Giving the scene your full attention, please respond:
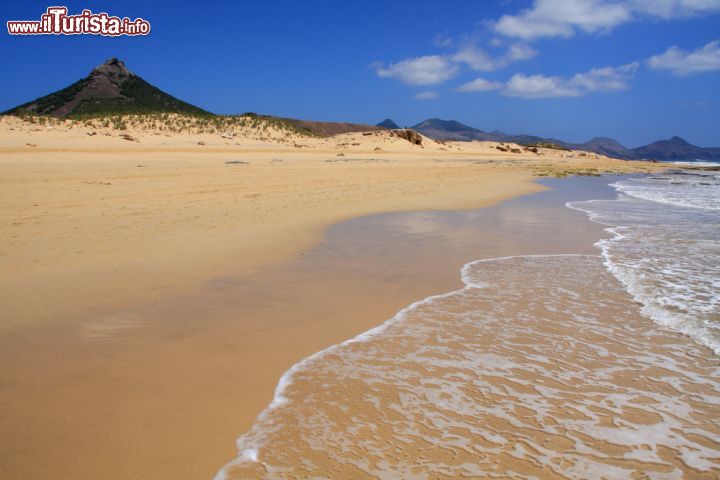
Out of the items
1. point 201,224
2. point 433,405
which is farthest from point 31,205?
point 433,405

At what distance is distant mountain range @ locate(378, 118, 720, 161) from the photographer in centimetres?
8897

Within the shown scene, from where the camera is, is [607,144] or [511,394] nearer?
[511,394]

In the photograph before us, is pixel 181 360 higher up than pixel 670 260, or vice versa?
pixel 670 260

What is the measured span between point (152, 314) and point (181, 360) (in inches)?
39.7

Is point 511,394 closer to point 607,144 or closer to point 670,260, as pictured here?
point 670,260

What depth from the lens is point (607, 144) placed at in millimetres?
99250

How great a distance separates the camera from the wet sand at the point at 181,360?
229 cm

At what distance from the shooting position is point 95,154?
1777 centimetres

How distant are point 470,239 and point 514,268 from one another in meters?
1.79

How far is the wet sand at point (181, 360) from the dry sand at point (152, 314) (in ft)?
0.03

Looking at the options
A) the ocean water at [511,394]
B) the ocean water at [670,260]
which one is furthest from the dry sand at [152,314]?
the ocean water at [670,260]

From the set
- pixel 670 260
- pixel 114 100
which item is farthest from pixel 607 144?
pixel 670 260

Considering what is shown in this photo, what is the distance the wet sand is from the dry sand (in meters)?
0.01

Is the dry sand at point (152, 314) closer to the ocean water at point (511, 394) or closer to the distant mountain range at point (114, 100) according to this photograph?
the ocean water at point (511, 394)
